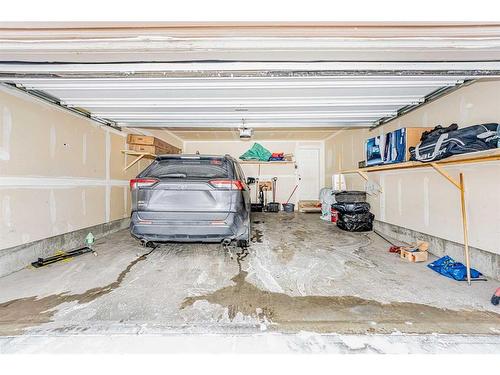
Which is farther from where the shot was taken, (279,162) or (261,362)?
(279,162)

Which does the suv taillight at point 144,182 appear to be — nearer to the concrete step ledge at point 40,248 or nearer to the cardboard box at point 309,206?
the concrete step ledge at point 40,248

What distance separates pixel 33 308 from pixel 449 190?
15.5 ft

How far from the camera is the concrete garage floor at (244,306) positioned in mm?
1389

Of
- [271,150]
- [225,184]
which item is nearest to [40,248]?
[225,184]

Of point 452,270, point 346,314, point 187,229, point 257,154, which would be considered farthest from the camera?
point 257,154

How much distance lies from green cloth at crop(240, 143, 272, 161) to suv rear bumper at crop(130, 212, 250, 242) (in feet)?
16.1

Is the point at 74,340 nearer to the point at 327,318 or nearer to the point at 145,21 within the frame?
the point at 327,318

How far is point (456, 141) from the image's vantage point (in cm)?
224

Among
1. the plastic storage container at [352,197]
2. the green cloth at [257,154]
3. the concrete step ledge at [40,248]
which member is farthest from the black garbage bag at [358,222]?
the concrete step ledge at [40,248]

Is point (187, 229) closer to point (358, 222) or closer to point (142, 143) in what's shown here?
point (142, 143)

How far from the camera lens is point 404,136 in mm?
3129

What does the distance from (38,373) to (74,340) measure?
0.24m

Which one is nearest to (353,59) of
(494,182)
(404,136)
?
(404,136)

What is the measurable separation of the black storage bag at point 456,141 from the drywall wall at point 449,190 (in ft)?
1.51
